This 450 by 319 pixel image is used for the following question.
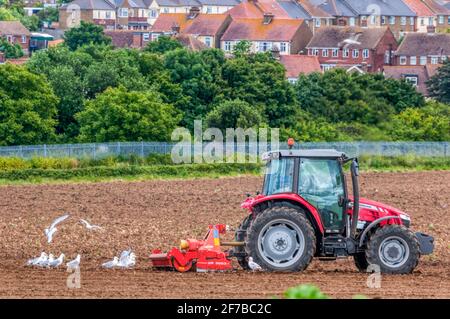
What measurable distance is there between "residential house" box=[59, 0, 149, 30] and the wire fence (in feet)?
280

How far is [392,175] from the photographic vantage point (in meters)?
41.7

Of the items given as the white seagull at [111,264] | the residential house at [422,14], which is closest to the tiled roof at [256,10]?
the residential house at [422,14]

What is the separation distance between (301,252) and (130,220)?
359 inches

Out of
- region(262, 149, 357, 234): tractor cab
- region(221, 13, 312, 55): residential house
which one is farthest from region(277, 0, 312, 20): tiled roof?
region(262, 149, 357, 234): tractor cab

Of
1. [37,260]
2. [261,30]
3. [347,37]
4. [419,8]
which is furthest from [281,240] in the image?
[419,8]

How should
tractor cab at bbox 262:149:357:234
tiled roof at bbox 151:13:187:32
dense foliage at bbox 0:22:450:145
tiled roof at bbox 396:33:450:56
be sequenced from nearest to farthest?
tractor cab at bbox 262:149:357:234 → dense foliage at bbox 0:22:450:145 → tiled roof at bbox 396:33:450:56 → tiled roof at bbox 151:13:187:32

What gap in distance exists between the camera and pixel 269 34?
108500 millimetres

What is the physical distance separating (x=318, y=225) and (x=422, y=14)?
121 metres

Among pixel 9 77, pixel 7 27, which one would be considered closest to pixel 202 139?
pixel 9 77

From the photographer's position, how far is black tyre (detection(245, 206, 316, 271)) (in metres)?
18.2

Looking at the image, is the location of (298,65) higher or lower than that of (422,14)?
lower

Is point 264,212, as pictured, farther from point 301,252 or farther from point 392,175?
point 392,175

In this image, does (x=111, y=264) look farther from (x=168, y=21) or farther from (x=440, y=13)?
(x=440, y=13)

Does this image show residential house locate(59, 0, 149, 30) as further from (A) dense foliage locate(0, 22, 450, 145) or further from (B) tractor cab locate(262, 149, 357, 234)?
(B) tractor cab locate(262, 149, 357, 234)
